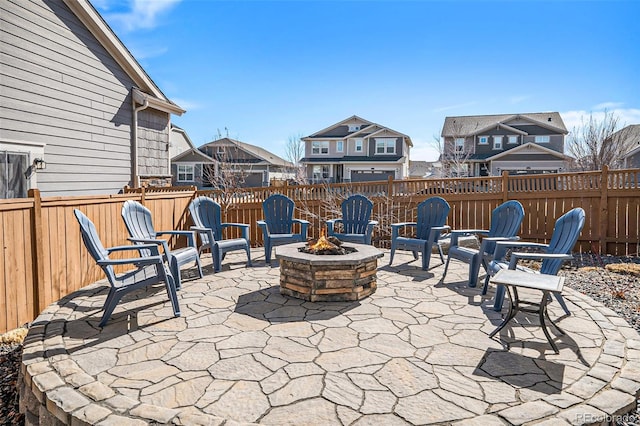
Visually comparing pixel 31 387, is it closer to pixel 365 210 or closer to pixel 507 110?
pixel 365 210

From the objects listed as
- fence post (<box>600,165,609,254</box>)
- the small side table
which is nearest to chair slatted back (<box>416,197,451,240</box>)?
the small side table

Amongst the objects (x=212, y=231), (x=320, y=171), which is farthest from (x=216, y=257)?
(x=320, y=171)

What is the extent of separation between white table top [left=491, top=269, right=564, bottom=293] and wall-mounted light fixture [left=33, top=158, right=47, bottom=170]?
6.37 m

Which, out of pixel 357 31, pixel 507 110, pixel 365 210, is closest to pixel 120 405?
pixel 365 210

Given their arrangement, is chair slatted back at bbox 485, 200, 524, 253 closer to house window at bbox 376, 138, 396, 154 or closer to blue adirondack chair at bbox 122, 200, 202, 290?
blue adirondack chair at bbox 122, 200, 202, 290

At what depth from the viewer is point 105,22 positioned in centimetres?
697

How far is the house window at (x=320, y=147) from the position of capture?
26.7 meters

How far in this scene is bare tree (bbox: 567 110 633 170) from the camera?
14.6 metres

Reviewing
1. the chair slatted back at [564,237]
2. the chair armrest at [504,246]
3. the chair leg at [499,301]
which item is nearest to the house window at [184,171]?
the chair armrest at [504,246]

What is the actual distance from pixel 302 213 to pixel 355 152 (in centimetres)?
1891

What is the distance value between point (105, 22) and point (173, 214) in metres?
3.87

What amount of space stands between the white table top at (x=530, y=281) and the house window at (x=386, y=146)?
23116 mm

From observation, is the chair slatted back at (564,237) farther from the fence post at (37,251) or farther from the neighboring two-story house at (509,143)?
the neighboring two-story house at (509,143)

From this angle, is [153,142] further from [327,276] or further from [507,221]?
[507,221]
